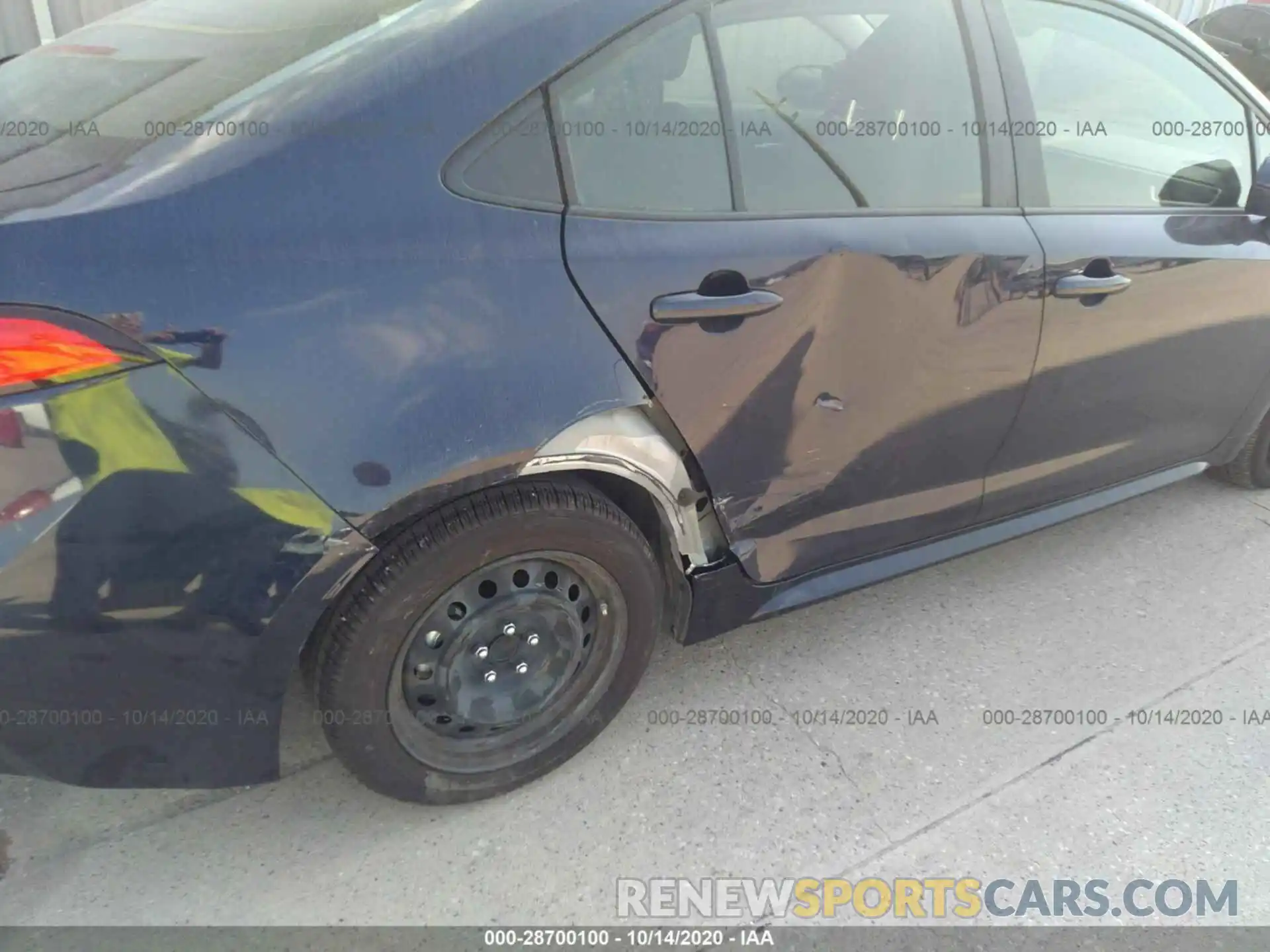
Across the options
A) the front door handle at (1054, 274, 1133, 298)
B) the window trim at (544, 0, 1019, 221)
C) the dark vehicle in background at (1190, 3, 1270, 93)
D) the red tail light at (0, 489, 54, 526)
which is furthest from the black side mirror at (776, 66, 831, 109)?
the dark vehicle in background at (1190, 3, 1270, 93)

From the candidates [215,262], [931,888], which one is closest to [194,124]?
[215,262]

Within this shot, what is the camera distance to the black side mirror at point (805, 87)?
75.1 inches

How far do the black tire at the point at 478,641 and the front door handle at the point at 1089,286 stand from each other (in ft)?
3.89

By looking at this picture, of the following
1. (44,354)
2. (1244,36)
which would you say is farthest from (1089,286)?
(1244,36)

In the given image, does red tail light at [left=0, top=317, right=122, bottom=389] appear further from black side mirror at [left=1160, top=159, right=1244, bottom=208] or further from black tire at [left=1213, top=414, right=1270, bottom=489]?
black tire at [left=1213, top=414, right=1270, bottom=489]

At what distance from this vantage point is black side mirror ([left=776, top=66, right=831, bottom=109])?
191cm

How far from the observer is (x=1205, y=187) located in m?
2.52

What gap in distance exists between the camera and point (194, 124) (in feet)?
4.86

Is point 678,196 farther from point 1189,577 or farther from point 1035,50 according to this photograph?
point 1189,577

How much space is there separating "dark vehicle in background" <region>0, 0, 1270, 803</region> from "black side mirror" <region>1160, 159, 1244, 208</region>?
0.03m

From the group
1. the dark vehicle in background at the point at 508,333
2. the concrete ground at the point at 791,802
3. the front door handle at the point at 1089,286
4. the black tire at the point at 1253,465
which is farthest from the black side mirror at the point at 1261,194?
the concrete ground at the point at 791,802

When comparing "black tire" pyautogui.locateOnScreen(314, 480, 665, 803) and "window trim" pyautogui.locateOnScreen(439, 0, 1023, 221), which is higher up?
"window trim" pyautogui.locateOnScreen(439, 0, 1023, 221)

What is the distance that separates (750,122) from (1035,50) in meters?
0.87

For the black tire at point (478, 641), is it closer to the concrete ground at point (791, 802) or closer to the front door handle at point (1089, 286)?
the concrete ground at point (791, 802)
